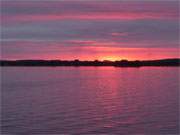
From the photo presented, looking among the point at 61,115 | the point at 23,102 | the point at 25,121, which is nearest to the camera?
the point at 25,121

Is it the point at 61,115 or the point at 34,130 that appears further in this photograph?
the point at 61,115

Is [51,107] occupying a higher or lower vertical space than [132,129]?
lower

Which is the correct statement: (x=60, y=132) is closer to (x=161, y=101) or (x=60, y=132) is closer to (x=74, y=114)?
(x=74, y=114)

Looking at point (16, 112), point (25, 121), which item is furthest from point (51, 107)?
point (25, 121)

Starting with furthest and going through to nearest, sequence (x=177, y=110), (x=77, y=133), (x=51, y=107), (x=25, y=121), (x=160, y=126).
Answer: (x=51, y=107), (x=177, y=110), (x=25, y=121), (x=160, y=126), (x=77, y=133)

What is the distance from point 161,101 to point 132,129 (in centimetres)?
1273

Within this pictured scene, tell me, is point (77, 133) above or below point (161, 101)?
above

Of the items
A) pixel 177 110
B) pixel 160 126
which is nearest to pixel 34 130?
pixel 160 126

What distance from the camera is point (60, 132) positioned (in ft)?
70.2

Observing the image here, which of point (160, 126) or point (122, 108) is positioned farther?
point (122, 108)

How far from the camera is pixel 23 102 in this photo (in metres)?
33.9

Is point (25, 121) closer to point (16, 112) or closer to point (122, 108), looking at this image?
point (16, 112)

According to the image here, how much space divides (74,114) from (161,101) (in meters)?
9.61

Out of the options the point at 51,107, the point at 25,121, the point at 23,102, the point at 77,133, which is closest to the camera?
the point at 77,133
